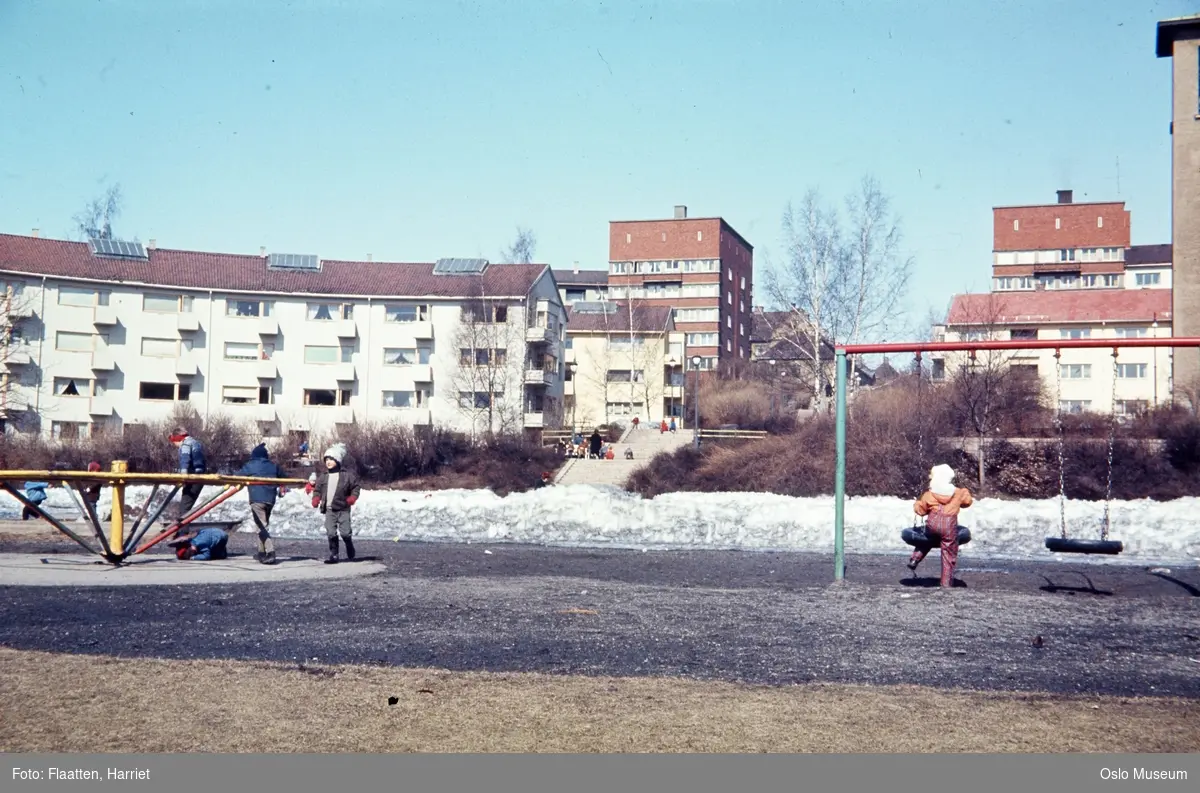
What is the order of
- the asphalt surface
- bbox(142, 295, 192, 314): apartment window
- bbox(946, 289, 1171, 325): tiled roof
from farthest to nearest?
bbox(946, 289, 1171, 325): tiled roof
bbox(142, 295, 192, 314): apartment window
the asphalt surface

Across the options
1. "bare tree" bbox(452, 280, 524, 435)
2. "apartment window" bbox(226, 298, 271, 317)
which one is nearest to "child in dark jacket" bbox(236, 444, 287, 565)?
"bare tree" bbox(452, 280, 524, 435)

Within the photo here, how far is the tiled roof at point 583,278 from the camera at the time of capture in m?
117

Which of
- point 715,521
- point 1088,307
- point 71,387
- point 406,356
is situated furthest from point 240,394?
point 1088,307

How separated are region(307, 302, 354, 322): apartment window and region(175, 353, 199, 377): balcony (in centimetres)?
710

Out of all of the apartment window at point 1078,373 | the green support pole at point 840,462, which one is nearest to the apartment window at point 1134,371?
the apartment window at point 1078,373

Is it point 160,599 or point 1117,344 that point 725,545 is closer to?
point 1117,344

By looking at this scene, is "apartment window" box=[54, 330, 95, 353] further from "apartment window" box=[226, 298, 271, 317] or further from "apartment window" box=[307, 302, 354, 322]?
"apartment window" box=[307, 302, 354, 322]

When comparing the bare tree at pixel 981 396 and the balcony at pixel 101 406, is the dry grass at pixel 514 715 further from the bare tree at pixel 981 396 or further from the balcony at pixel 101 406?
the balcony at pixel 101 406

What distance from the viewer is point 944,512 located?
13.0m

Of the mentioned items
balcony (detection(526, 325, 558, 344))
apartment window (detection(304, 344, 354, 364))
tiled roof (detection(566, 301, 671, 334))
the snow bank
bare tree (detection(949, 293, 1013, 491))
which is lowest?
the snow bank

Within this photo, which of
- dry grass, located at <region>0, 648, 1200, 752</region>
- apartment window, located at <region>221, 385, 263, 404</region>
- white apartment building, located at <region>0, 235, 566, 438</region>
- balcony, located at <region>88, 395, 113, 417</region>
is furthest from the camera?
apartment window, located at <region>221, 385, 263, 404</region>

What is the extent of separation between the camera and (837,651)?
27.7ft

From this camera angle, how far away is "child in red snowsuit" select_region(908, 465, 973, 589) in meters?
13.0

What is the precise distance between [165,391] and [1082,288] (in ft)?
249
